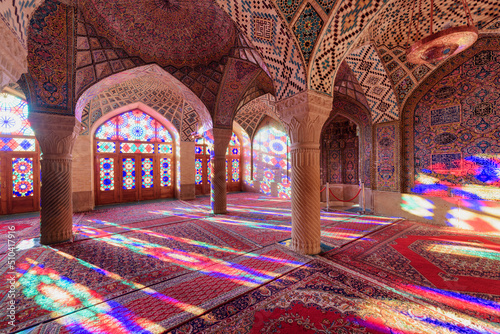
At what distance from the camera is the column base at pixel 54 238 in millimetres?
4329

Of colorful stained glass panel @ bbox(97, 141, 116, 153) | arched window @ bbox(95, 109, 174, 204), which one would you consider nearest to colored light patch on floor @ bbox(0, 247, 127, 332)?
arched window @ bbox(95, 109, 174, 204)

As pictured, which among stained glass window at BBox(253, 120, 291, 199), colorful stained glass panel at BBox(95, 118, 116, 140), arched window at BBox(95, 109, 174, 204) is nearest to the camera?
colorful stained glass panel at BBox(95, 118, 116, 140)

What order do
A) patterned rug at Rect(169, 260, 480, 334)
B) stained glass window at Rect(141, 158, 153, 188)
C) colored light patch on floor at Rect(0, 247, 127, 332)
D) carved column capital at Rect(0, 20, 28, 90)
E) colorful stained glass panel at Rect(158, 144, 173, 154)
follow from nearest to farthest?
carved column capital at Rect(0, 20, 28, 90)
patterned rug at Rect(169, 260, 480, 334)
colored light patch on floor at Rect(0, 247, 127, 332)
stained glass window at Rect(141, 158, 153, 188)
colorful stained glass panel at Rect(158, 144, 173, 154)

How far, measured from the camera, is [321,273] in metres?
3.04

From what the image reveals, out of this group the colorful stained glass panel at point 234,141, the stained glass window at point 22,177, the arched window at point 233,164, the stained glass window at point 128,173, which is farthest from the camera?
the colorful stained glass panel at point 234,141

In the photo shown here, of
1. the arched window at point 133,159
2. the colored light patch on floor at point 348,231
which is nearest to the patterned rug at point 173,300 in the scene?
the colored light patch on floor at point 348,231

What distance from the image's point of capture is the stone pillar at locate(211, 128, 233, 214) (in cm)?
714

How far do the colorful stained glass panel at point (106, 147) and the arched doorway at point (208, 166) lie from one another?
3936mm

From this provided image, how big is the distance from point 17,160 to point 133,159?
12.0 ft

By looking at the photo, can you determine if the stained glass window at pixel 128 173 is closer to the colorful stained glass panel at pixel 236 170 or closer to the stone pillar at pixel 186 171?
the stone pillar at pixel 186 171

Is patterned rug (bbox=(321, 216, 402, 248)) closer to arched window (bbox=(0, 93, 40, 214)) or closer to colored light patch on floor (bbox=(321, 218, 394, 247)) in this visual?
colored light patch on floor (bbox=(321, 218, 394, 247))

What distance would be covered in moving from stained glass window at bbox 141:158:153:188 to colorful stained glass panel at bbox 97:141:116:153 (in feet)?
4.21

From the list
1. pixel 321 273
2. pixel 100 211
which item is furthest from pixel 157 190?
pixel 321 273

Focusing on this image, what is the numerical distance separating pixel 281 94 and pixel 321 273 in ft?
10.0
